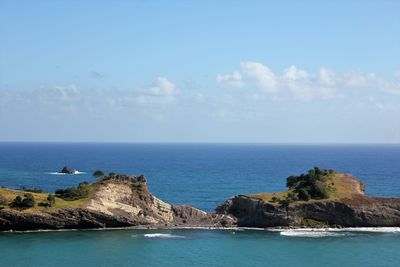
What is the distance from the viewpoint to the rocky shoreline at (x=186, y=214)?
91312mm

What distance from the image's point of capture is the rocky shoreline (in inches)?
3595

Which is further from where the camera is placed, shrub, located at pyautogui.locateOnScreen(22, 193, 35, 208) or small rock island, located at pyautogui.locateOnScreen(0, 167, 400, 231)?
small rock island, located at pyautogui.locateOnScreen(0, 167, 400, 231)

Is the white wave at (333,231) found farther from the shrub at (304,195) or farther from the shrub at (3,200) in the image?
the shrub at (3,200)

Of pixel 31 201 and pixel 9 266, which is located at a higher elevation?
pixel 31 201

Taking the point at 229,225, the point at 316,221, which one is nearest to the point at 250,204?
the point at 229,225

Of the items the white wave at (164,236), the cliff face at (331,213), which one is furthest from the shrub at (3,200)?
the cliff face at (331,213)

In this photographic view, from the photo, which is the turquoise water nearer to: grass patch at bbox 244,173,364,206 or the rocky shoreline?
the rocky shoreline

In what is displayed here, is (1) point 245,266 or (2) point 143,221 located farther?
(2) point 143,221

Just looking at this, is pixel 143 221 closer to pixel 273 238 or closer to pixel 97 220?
pixel 97 220

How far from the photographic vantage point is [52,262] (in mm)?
71062

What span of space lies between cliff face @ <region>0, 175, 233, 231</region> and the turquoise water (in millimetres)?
2846

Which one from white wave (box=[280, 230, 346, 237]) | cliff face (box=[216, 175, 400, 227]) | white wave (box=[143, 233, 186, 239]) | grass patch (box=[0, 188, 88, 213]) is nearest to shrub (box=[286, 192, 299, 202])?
cliff face (box=[216, 175, 400, 227])

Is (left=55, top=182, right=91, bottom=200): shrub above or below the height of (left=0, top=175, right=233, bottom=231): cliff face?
above

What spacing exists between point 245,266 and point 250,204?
28451 mm
